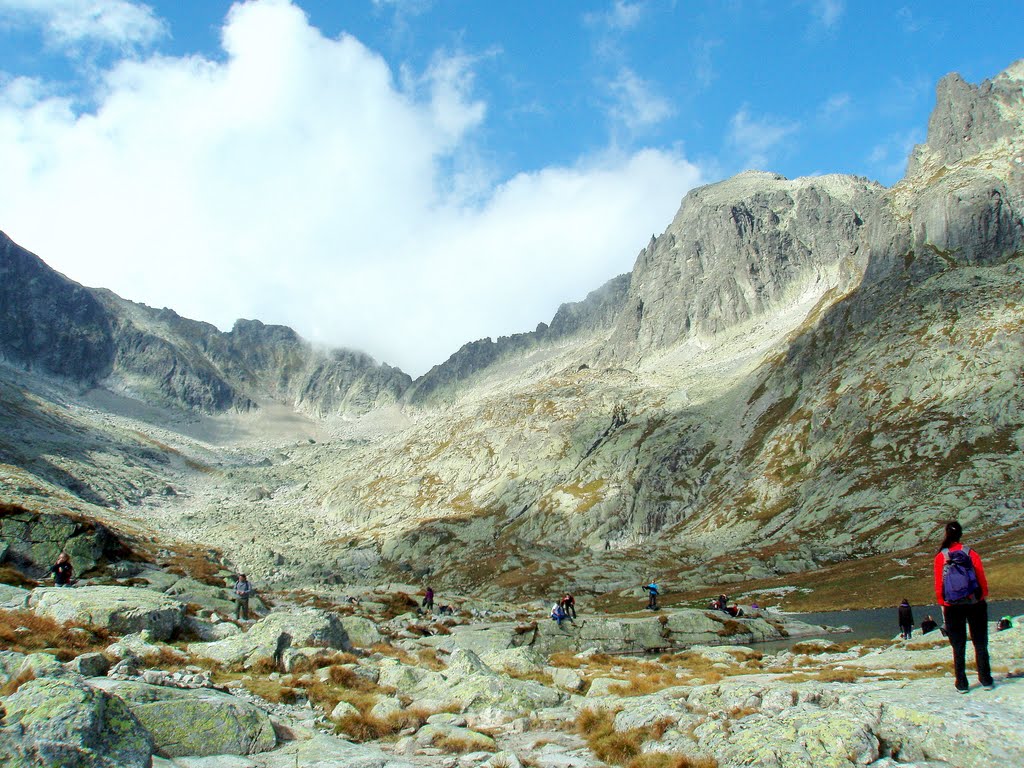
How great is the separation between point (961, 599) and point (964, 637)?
0.99 metres

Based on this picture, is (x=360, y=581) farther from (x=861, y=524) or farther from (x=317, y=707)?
(x=317, y=707)

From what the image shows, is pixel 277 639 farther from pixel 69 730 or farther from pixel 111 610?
pixel 69 730

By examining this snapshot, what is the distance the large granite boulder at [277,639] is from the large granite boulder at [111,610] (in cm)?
213

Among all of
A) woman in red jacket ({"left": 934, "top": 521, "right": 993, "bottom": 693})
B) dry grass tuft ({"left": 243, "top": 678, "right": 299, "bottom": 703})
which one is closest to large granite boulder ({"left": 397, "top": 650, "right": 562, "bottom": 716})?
dry grass tuft ({"left": 243, "top": 678, "right": 299, "bottom": 703})

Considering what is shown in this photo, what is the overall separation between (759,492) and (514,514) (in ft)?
217

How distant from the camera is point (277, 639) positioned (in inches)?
945

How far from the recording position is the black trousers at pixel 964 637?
14.3 meters

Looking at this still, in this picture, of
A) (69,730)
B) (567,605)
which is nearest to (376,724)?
(69,730)

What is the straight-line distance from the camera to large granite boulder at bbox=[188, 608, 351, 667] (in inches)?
905

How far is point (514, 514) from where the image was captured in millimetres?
177750

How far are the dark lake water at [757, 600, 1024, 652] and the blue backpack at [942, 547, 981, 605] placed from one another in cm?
3397

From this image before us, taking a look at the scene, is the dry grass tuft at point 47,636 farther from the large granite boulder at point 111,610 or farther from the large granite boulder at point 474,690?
the large granite boulder at point 474,690

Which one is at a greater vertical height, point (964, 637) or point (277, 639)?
point (964, 637)

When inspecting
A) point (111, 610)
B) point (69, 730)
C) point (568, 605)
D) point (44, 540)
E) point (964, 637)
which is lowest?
point (568, 605)
